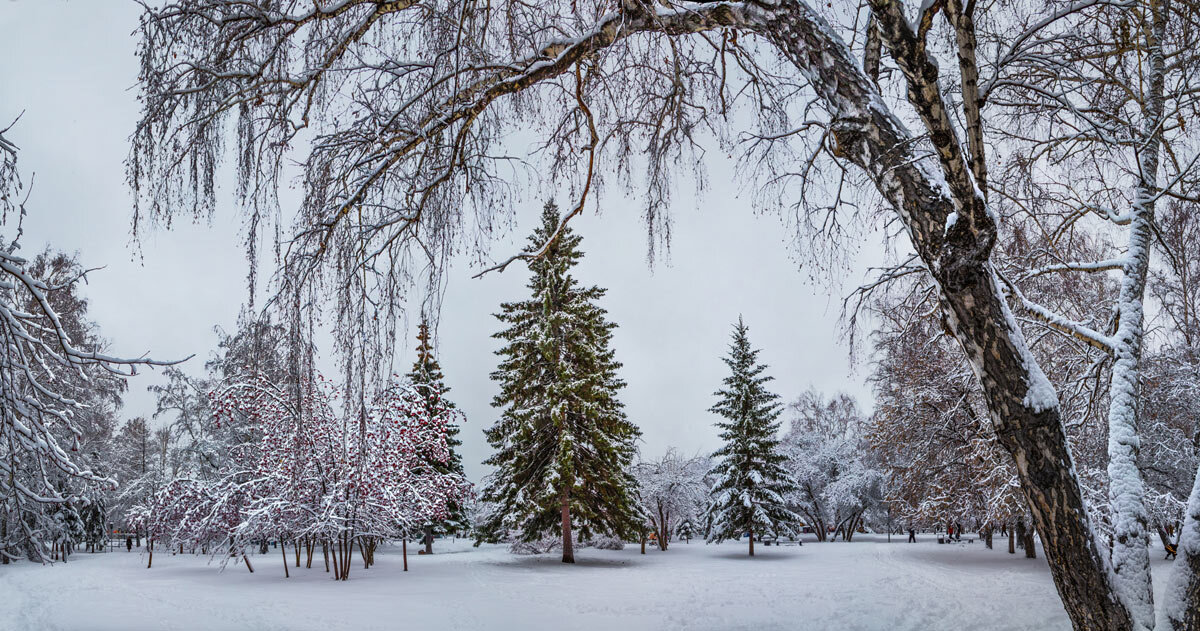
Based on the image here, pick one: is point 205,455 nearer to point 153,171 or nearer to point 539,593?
point 539,593

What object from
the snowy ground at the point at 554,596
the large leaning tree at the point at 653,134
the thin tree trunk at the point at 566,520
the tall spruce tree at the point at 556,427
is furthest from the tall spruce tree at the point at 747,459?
the large leaning tree at the point at 653,134

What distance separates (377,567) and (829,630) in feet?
44.8

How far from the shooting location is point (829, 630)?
11.0 meters

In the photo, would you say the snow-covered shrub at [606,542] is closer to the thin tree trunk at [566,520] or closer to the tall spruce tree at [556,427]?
the tall spruce tree at [556,427]

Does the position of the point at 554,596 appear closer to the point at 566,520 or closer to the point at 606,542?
the point at 566,520

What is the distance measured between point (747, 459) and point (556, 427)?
7.44 m

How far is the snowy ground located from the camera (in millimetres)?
10953

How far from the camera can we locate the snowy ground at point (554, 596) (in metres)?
11.0

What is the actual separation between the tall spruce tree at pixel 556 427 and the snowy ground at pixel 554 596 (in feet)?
4.79

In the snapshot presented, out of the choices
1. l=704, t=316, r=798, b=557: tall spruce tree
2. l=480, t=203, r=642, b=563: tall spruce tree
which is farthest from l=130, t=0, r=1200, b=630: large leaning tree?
l=704, t=316, r=798, b=557: tall spruce tree

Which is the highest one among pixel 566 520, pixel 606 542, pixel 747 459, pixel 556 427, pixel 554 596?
pixel 556 427

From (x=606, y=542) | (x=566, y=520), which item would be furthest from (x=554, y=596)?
(x=606, y=542)

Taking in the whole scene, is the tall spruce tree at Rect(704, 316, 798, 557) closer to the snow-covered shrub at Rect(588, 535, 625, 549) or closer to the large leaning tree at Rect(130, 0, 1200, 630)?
the snow-covered shrub at Rect(588, 535, 625, 549)

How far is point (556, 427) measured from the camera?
844 inches
